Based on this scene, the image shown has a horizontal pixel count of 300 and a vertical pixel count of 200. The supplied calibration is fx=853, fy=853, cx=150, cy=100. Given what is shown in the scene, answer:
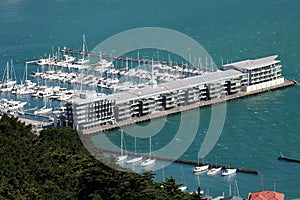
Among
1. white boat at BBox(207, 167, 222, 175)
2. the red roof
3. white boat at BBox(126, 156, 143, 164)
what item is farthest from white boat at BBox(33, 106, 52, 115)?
the red roof

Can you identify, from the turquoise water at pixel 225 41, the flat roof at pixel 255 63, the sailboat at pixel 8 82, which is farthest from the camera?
the sailboat at pixel 8 82

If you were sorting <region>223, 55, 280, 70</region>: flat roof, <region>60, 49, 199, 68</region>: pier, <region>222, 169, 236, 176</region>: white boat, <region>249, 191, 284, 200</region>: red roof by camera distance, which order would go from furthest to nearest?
<region>60, 49, 199, 68</region>: pier < <region>223, 55, 280, 70</region>: flat roof < <region>222, 169, 236, 176</region>: white boat < <region>249, 191, 284, 200</region>: red roof

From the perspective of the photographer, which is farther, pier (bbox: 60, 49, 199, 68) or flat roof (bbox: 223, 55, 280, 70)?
pier (bbox: 60, 49, 199, 68)

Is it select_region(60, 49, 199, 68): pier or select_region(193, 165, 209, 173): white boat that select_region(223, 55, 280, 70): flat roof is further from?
select_region(193, 165, 209, 173): white boat

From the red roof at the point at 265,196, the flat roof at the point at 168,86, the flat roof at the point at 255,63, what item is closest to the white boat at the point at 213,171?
the red roof at the point at 265,196

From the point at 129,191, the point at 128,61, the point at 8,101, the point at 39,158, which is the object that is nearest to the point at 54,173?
the point at 39,158

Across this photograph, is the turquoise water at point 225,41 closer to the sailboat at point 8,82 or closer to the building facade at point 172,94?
the sailboat at point 8,82

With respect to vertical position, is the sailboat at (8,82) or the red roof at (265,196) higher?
the sailboat at (8,82)
